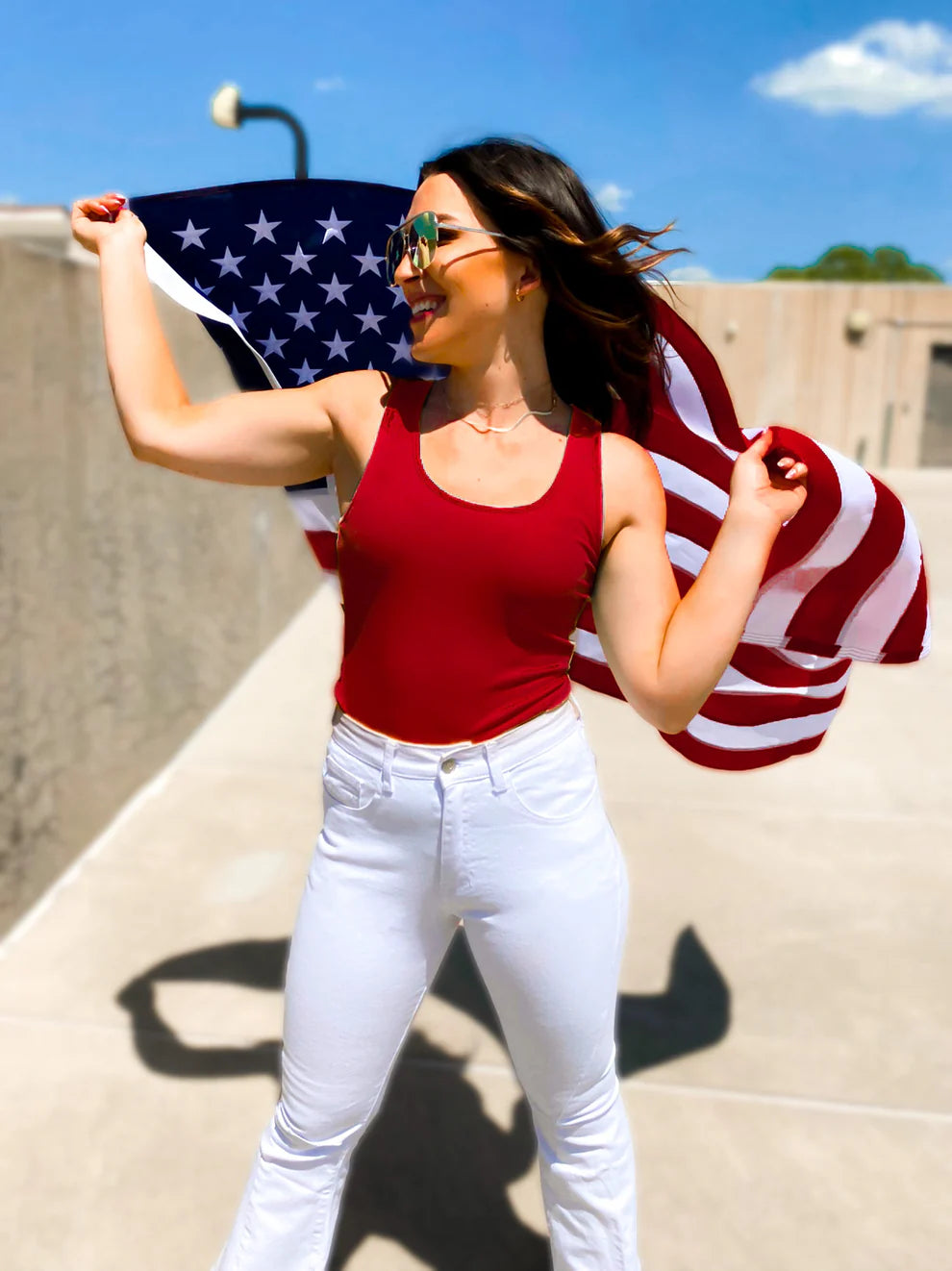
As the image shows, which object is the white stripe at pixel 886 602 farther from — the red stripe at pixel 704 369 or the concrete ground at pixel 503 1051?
the concrete ground at pixel 503 1051

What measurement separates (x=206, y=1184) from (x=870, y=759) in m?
3.75

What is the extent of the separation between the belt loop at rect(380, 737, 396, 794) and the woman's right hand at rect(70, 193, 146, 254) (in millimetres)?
947

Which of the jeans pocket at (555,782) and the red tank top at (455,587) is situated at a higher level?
the red tank top at (455,587)

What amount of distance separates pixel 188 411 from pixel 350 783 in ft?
2.13

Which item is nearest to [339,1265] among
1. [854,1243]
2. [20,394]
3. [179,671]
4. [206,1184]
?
[206,1184]

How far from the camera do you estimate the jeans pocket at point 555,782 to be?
1.73 meters

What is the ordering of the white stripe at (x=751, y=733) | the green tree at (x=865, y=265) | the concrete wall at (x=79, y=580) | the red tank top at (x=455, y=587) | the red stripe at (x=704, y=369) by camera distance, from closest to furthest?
the red tank top at (x=455, y=587) < the red stripe at (x=704, y=369) < the white stripe at (x=751, y=733) < the concrete wall at (x=79, y=580) < the green tree at (x=865, y=265)

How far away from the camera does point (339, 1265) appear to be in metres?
2.28

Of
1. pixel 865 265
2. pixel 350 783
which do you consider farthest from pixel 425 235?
pixel 865 265

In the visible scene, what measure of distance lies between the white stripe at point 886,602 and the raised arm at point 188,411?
1.26 metres

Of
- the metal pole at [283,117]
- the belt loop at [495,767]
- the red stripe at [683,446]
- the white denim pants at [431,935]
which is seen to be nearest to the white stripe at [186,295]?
the red stripe at [683,446]

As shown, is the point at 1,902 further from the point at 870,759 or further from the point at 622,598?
the point at 870,759

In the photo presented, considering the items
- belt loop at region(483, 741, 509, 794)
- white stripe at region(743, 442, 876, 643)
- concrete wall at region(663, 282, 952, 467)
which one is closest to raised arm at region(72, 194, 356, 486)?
belt loop at region(483, 741, 509, 794)

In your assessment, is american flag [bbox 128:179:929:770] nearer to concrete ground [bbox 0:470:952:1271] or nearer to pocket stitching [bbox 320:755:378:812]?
pocket stitching [bbox 320:755:378:812]
